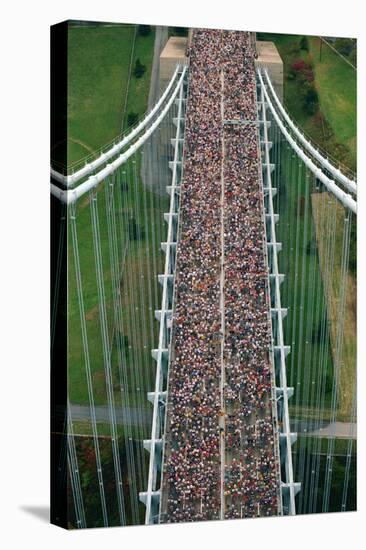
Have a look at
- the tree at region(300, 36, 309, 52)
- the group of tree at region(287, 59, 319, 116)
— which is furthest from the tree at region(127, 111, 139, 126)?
the tree at region(300, 36, 309, 52)

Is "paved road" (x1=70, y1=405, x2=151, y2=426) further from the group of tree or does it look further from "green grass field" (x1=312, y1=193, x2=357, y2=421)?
the group of tree

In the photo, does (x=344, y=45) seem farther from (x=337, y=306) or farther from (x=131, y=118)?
(x=337, y=306)

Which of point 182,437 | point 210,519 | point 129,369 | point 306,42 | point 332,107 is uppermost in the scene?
point 306,42

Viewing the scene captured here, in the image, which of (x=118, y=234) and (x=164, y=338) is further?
(x=164, y=338)

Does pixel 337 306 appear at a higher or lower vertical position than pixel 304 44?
lower

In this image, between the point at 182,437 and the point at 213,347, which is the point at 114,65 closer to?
the point at 213,347

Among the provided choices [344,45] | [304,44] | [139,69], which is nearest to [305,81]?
[304,44]

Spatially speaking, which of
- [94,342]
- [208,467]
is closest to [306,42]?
[94,342]
